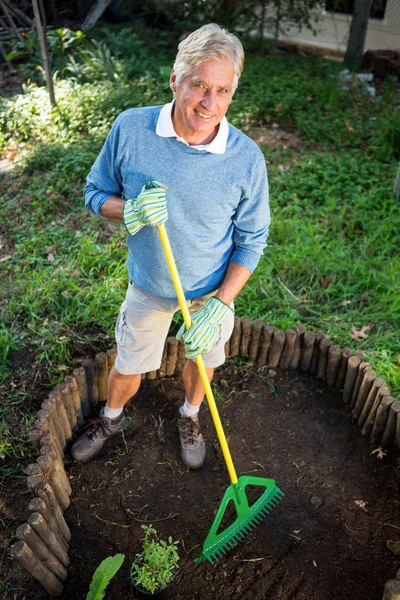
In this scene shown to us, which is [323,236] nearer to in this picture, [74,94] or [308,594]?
[308,594]

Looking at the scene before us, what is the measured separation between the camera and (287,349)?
3.87 metres

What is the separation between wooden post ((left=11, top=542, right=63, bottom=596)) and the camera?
7.93 ft

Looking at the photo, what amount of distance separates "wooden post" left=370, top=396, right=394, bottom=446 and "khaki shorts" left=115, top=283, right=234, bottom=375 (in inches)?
39.1

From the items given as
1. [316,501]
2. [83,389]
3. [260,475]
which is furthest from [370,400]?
[83,389]

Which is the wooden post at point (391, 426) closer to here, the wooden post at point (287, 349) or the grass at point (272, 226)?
the grass at point (272, 226)

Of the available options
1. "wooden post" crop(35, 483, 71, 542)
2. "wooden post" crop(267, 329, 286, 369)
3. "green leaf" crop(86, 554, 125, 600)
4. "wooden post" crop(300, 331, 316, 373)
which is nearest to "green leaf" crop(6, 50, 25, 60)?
"wooden post" crop(267, 329, 286, 369)

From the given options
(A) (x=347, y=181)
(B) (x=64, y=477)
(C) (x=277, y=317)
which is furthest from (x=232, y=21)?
(B) (x=64, y=477)

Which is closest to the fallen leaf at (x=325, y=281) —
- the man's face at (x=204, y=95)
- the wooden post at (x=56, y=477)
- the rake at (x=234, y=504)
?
the rake at (x=234, y=504)

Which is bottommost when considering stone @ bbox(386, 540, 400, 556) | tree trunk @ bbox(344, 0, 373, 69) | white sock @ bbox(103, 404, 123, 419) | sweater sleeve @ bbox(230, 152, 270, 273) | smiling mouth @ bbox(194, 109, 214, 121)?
stone @ bbox(386, 540, 400, 556)

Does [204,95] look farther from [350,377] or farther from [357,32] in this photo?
[357,32]

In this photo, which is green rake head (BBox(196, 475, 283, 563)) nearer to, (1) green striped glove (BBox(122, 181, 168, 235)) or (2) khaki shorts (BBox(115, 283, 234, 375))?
(2) khaki shorts (BBox(115, 283, 234, 375))

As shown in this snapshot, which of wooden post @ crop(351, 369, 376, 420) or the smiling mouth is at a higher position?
the smiling mouth

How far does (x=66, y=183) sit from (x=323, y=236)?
250 cm

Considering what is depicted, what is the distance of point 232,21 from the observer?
27.5 feet
